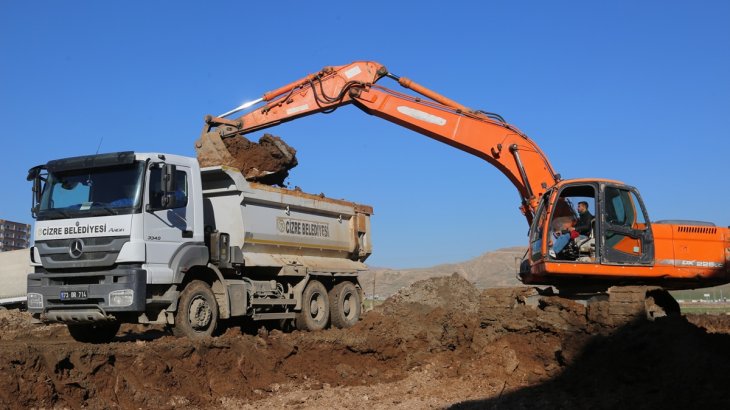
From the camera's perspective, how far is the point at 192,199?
1189 centimetres

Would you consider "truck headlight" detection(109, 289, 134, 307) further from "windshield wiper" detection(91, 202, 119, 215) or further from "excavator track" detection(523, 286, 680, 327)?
"excavator track" detection(523, 286, 680, 327)

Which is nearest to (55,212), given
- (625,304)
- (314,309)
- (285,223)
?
(285,223)

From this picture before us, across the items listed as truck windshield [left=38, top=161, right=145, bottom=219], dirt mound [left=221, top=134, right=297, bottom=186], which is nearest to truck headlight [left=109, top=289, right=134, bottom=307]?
truck windshield [left=38, top=161, right=145, bottom=219]

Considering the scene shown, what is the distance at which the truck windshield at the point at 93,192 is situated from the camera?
35.3 ft

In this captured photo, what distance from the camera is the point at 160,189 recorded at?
1105 centimetres

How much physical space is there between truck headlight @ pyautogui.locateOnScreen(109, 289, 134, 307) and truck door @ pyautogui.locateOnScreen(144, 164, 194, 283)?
0.39 m

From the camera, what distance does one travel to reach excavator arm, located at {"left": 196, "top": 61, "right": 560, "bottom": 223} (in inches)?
525

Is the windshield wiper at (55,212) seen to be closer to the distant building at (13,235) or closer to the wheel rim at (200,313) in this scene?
the wheel rim at (200,313)

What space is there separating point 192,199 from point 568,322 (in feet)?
20.7

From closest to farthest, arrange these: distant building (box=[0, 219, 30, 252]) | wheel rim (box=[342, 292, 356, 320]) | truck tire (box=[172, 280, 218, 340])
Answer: truck tire (box=[172, 280, 218, 340]), wheel rim (box=[342, 292, 356, 320]), distant building (box=[0, 219, 30, 252])

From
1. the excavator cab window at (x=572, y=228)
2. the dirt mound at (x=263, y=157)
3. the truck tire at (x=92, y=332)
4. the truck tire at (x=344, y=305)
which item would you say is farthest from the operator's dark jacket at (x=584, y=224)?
the truck tire at (x=92, y=332)

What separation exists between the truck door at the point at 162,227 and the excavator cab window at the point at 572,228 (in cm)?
584

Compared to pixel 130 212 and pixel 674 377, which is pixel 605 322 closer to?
pixel 674 377

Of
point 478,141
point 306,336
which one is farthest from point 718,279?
point 306,336
